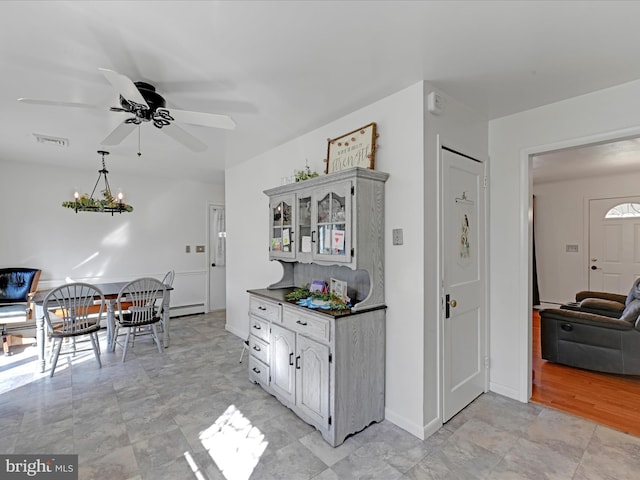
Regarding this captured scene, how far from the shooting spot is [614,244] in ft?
18.4

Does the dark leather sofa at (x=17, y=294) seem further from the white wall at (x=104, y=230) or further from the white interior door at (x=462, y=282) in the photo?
the white interior door at (x=462, y=282)

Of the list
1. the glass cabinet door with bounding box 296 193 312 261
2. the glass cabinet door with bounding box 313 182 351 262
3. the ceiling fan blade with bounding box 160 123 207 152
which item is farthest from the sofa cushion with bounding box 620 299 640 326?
the ceiling fan blade with bounding box 160 123 207 152

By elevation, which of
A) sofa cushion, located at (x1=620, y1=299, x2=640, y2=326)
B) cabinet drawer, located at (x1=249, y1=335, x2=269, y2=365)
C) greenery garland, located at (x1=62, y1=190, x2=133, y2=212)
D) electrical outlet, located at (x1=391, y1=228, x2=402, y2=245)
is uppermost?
greenery garland, located at (x1=62, y1=190, x2=133, y2=212)

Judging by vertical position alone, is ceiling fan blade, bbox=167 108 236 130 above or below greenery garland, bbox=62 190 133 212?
above

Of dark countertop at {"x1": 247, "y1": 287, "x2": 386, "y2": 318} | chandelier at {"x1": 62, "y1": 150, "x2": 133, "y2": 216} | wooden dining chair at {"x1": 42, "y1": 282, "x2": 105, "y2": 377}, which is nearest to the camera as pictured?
dark countertop at {"x1": 247, "y1": 287, "x2": 386, "y2": 318}

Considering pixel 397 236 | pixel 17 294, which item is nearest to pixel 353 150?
pixel 397 236

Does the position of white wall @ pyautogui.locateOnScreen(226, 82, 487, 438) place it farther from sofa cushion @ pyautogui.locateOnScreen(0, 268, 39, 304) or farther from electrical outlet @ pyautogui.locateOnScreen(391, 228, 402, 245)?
sofa cushion @ pyautogui.locateOnScreen(0, 268, 39, 304)

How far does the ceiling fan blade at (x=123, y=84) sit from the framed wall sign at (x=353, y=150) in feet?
4.98

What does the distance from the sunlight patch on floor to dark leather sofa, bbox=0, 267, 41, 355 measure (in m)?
3.19

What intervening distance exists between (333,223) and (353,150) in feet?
2.35

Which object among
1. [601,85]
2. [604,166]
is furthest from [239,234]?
[604,166]

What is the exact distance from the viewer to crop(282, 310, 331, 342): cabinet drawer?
2246mm

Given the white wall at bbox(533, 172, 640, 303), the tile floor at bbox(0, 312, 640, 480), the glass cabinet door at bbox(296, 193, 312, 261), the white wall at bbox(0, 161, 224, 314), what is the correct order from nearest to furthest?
the tile floor at bbox(0, 312, 640, 480) → the glass cabinet door at bbox(296, 193, 312, 261) → the white wall at bbox(0, 161, 224, 314) → the white wall at bbox(533, 172, 640, 303)

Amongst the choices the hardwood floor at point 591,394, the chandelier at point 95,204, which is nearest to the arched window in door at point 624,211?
the hardwood floor at point 591,394
